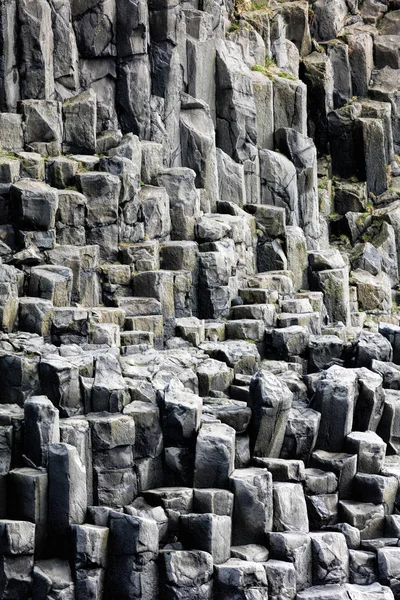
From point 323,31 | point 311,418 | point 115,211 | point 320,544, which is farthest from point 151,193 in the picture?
point 323,31

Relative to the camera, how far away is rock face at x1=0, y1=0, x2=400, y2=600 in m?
35.4

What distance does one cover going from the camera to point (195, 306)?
47875 millimetres

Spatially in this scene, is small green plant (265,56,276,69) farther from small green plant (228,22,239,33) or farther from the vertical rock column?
the vertical rock column

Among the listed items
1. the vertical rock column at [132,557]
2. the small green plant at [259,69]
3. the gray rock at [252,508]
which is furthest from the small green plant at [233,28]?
the vertical rock column at [132,557]

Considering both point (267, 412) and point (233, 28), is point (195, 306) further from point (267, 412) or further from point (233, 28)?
point (233, 28)

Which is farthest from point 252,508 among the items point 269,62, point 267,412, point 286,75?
point 269,62

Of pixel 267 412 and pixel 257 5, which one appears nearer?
pixel 267 412

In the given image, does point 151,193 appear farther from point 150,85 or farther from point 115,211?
point 150,85

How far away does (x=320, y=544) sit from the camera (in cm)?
3694

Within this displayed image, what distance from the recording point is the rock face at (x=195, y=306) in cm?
3544

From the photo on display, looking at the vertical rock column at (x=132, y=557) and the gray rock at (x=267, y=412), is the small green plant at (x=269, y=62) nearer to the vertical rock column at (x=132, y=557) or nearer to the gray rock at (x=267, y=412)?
the gray rock at (x=267, y=412)

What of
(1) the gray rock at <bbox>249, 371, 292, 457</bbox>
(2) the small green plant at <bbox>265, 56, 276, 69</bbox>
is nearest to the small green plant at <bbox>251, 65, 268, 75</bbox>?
(2) the small green plant at <bbox>265, 56, 276, 69</bbox>

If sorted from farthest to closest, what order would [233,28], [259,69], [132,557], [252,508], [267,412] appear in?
[233,28] < [259,69] < [267,412] < [252,508] < [132,557]

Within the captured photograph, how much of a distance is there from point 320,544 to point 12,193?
15.3m
